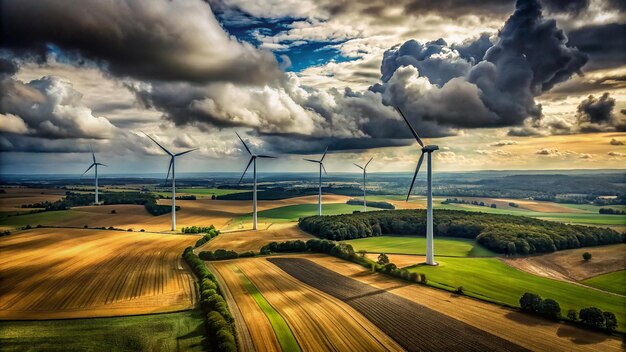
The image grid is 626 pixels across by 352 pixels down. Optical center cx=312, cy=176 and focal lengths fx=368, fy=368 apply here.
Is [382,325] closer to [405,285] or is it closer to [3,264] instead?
[405,285]

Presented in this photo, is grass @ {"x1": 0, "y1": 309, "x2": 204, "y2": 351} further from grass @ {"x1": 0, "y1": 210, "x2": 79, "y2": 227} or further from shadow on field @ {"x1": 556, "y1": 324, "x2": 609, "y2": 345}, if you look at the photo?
grass @ {"x1": 0, "y1": 210, "x2": 79, "y2": 227}

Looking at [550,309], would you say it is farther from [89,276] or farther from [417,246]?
[89,276]

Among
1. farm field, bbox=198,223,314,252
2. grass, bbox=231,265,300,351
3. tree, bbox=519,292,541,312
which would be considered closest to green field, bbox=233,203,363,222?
farm field, bbox=198,223,314,252

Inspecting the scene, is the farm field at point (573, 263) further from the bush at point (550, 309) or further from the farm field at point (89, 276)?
the farm field at point (89, 276)

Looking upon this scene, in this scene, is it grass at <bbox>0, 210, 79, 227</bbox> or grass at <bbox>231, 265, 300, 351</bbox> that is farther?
grass at <bbox>0, 210, 79, 227</bbox>

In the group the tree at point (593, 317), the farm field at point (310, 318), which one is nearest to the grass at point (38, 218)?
the farm field at point (310, 318)

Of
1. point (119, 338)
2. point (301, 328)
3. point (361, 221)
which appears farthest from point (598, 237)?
point (119, 338)
